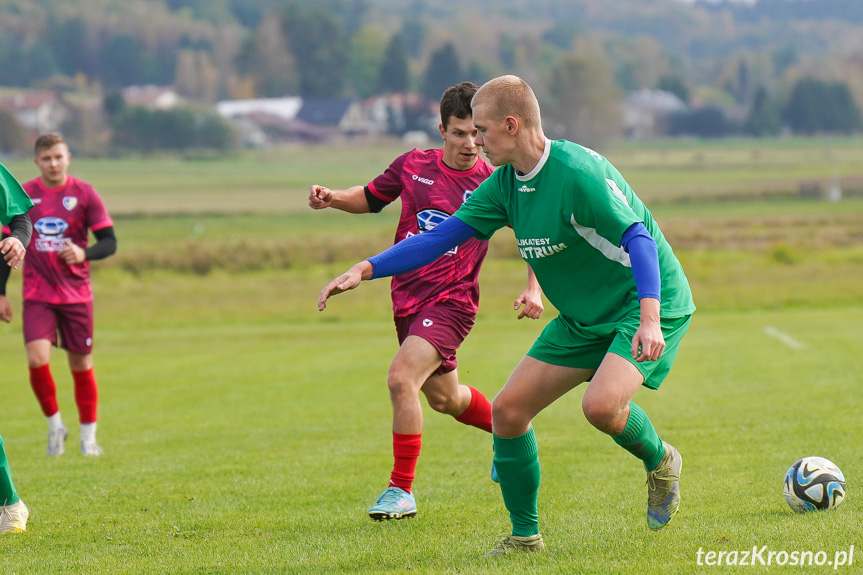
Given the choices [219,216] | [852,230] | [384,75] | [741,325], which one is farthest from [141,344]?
[384,75]

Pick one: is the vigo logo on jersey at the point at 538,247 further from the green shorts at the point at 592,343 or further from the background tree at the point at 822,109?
the background tree at the point at 822,109

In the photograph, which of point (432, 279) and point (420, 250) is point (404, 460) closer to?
point (432, 279)

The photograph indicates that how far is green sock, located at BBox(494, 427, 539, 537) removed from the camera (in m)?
5.09

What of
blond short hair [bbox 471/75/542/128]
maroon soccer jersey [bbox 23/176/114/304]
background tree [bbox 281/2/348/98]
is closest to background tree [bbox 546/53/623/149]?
background tree [bbox 281/2/348/98]

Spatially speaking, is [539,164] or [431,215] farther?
[431,215]

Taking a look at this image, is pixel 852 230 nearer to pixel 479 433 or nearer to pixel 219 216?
pixel 219 216

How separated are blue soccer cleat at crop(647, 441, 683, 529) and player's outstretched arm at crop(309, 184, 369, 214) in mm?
2509

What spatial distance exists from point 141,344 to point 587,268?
18941 mm

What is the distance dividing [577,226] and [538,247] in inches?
9.5

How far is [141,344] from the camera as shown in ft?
73.8

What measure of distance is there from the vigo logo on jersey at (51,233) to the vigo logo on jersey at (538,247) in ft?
18.4

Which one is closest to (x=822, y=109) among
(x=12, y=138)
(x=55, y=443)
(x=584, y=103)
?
(x=584, y=103)

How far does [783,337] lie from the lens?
19.5 metres

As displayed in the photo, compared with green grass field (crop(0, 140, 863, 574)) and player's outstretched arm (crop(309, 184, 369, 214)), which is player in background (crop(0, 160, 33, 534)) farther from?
player's outstretched arm (crop(309, 184, 369, 214))
